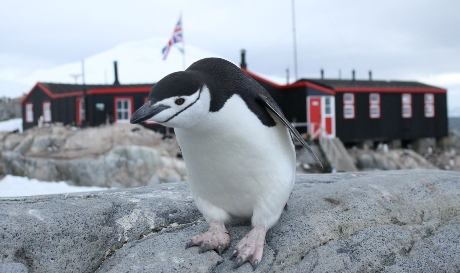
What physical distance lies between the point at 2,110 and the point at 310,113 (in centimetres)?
1732

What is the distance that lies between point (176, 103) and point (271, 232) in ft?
3.71

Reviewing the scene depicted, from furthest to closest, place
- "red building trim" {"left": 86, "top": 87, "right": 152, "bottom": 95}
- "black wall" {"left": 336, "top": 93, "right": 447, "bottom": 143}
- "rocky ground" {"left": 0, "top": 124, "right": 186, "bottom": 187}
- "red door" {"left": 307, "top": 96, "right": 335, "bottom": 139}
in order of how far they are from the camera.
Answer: "black wall" {"left": 336, "top": 93, "right": 447, "bottom": 143}
"red door" {"left": 307, "top": 96, "right": 335, "bottom": 139}
"red building trim" {"left": 86, "top": 87, "right": 152, "bottom": 95}
"rocky ground" {"left": 0, "top": 124, "right": 186, "bottom": 187}

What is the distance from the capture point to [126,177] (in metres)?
11.7

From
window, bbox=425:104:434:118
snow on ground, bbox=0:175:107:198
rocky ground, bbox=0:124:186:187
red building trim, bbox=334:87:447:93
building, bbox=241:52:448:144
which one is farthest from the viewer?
window, bbox=425:104:434:118

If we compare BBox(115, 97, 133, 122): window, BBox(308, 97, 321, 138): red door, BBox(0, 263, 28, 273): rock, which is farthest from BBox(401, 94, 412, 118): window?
BBox(0, 263, 28, 273): rock

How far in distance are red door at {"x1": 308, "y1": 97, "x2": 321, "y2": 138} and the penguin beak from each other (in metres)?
13.7

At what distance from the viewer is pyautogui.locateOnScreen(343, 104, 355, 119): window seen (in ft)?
54.1

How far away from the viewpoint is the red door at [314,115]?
50.7 feet

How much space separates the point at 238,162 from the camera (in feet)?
8.03

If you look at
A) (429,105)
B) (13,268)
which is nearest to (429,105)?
(429,105)

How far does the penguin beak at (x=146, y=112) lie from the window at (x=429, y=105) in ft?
60.8

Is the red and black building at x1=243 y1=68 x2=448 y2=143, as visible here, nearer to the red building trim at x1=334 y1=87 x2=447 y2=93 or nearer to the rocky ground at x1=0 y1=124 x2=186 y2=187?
the red building trim at x1=334 y1=87 x2=447 y2=93

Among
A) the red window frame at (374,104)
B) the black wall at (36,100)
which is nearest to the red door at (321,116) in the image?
the red window frame at (374,104)

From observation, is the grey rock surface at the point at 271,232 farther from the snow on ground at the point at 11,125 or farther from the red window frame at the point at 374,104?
the snow on ground at the point at 11,125
